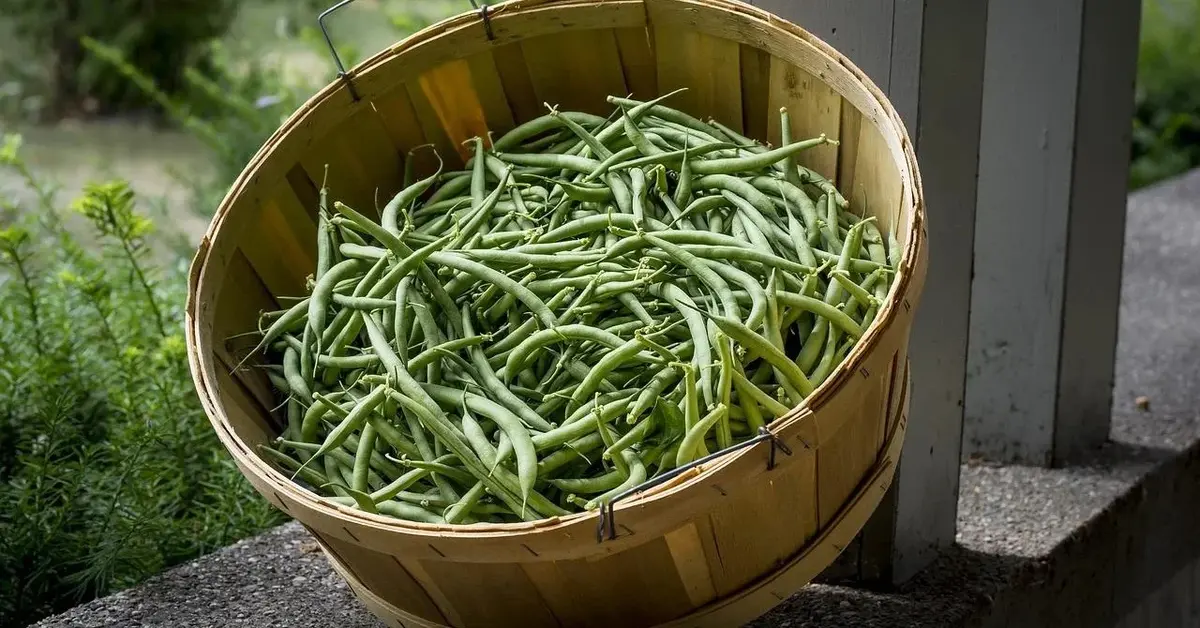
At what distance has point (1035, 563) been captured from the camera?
1816mm

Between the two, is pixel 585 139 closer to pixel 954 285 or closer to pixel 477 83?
pixel 477 83

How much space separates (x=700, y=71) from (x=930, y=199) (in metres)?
0.37

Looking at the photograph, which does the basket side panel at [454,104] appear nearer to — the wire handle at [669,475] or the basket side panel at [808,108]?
the basket side panel at [808,108]

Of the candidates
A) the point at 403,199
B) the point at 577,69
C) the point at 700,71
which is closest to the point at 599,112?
the point at 577,69

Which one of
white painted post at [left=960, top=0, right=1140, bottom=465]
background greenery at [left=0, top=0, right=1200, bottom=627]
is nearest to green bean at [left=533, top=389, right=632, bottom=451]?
background greenery at [left=0, top=0, right=1200, bottom=627]

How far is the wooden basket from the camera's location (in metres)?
1.20

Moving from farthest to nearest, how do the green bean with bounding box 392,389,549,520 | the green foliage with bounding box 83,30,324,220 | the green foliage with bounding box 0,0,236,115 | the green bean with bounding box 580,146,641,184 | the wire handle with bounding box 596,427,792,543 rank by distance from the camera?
1. the green foliage with bounding box 0,0,236,115
2. the green foliage with bounding box 83,30,324,220
3. the green bean with bounding box 580,146,641,184
4. the green bean with bounding box 392,389,549,520
5. the wire handle with bounding box 596,427,792,543

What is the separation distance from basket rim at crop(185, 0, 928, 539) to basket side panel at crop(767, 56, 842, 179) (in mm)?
70

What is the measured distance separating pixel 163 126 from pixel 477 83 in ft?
12.8

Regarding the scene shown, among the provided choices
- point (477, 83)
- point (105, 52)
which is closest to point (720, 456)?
point (477, 83)

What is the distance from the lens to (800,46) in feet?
5.06

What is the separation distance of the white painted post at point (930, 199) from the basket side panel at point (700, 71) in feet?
0.35

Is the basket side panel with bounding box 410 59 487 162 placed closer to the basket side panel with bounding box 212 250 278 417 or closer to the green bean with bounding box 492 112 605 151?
the green bean with bounding box 492 112 605 151

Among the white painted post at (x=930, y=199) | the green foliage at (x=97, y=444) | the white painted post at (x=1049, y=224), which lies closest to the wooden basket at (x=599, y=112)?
the white painted post at (x=930, y=199)
